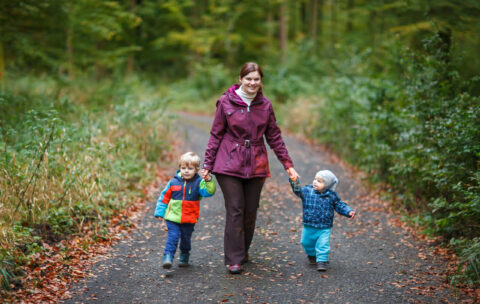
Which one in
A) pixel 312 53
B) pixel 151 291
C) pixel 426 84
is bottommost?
pixel 151 291

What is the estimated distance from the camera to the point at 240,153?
4.68m

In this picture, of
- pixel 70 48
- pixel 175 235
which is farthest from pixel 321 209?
pixel 70 48

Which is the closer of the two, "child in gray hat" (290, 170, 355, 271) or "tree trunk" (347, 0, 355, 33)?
"child in gray hat" (290, 170, 355, 271)

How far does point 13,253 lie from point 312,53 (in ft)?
65.6

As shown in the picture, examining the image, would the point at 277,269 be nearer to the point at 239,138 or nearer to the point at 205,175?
the point at 205,175

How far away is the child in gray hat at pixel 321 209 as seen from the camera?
4.91m

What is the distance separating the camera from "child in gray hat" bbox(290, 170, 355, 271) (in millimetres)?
4906

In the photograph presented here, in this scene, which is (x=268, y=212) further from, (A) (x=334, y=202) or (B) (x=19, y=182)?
(B) (x=19, y=182)

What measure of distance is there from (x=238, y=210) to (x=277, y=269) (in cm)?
91

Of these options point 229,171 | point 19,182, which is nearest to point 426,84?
point 229,171

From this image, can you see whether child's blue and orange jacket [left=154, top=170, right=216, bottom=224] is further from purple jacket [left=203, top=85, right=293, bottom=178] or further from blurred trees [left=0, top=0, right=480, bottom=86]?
blurred trees [left=0, top=0, right=480, bottom=86]

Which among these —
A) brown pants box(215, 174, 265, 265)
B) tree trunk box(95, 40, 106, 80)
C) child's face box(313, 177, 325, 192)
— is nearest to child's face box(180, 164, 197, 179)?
brown pants box(215, 174, 265, 265)

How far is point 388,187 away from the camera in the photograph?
28.3ft

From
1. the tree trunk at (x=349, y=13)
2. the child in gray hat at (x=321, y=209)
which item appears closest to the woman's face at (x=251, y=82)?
the child in gray hat at (x=321, y=209)
